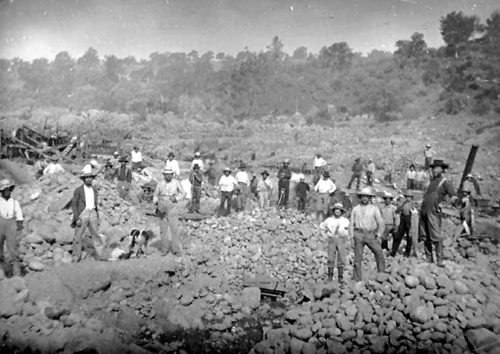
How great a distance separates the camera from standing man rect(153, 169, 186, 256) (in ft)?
21.0

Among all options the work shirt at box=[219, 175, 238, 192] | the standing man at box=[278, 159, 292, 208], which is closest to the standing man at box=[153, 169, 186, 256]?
the work shirt at box=[219, 175, 238, 192]

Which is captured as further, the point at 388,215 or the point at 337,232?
the point at 388,215

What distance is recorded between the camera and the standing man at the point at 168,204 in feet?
21.0

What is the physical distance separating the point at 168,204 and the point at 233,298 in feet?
6.26

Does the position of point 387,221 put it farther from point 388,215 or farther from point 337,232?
point 337,232

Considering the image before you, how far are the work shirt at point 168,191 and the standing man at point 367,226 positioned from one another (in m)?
2.93

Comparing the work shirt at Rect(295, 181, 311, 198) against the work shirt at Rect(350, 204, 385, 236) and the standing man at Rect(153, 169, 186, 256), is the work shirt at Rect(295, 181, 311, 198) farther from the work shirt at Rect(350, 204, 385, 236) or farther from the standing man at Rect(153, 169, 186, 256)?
the work shirt at Rect(350, 204, 385, 236)

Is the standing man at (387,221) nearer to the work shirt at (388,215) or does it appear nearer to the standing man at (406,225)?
the work shirt at (388,215)

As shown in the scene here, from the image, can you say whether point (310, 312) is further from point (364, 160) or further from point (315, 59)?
point (315, 59)

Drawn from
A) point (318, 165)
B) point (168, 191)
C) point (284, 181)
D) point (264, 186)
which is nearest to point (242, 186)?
point (264, 186)

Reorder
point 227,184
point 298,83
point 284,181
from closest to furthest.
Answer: point 227,184
point 284,181
point 298,83

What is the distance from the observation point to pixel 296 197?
9.91 m

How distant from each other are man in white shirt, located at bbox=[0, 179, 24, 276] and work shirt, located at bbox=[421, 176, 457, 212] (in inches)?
221

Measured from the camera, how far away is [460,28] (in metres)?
19.4
